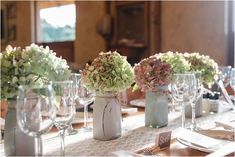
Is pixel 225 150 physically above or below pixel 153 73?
below

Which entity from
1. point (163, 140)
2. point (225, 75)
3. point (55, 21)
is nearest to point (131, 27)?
point (55, 21)

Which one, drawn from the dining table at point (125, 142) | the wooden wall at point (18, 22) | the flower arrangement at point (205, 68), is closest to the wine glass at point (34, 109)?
the dining table at point (125, 142)

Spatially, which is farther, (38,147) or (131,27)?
(131,27)

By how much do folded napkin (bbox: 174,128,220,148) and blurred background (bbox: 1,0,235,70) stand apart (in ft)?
5.57

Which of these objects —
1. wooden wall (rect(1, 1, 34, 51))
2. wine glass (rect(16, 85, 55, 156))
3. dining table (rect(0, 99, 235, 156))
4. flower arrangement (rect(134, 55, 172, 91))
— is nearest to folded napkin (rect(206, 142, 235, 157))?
dining table (rect(0, 99, 235, 156))

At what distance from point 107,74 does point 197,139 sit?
0.33 metres

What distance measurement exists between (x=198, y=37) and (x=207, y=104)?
1883 millimetres

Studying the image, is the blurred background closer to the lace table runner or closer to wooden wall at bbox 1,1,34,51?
wooden wall at bbox 1,1,34,51

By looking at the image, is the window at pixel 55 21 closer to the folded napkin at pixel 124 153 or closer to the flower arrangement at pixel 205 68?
the flower arrangement at pixel 205 68

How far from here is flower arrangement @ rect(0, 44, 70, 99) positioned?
2.91 feet

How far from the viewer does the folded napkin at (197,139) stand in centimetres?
103

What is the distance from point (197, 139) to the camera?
107 cm

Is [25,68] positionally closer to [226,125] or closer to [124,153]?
[124,153]

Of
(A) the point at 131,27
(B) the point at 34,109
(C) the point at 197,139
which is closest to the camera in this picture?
(B) the point at 34,109
